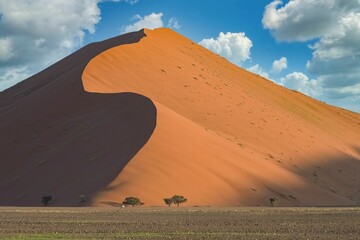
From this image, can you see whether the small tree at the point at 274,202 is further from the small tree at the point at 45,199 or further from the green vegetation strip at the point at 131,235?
the green vegetation strip at the point at 131,235

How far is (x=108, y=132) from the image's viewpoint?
151ft

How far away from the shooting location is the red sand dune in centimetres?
3966

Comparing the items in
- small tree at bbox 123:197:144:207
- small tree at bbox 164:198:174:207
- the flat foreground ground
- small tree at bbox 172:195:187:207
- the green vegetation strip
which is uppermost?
small tree at bbox 172:195:187:207

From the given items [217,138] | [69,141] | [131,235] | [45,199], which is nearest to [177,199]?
[45,199]

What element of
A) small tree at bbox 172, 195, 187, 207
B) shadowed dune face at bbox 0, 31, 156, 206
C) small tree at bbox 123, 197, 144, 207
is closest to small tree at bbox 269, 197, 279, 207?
small tree at bbox 172, 195, 187, 207

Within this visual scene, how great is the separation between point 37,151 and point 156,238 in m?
33.5

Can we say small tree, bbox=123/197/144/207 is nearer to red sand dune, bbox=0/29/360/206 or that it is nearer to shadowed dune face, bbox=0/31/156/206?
red sand dune, bbox=0/29/360/206

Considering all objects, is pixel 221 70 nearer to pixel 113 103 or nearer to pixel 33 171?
pixel 113 103

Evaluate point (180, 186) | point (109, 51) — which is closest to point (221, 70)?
point (109, 51)

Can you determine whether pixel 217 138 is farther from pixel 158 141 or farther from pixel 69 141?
pixel 69 141

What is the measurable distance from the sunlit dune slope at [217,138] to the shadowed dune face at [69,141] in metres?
1.59

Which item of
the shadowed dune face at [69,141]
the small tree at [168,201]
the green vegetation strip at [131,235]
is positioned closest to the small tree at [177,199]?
the small tree at [168,201]

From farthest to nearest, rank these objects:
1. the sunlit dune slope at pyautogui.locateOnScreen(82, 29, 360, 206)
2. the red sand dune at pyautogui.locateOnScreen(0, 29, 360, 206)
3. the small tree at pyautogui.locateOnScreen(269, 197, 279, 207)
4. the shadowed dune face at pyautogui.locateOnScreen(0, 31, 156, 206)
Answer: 1. the shadowed dune face at pyautogui.locateOnScreen(0, 31, 156, 206)
2. the red sand dune at pyautogui.locateOnScreen(0, 29, 360, 206)
3. the sunlit dune slope at pyautogui.locateOnScreen(82, 29, 360, 206)
4. the small tree at pyautogui.locateOnScreen(269, 197, 279, 207)

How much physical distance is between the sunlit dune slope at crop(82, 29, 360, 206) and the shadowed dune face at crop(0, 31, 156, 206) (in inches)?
62.8
